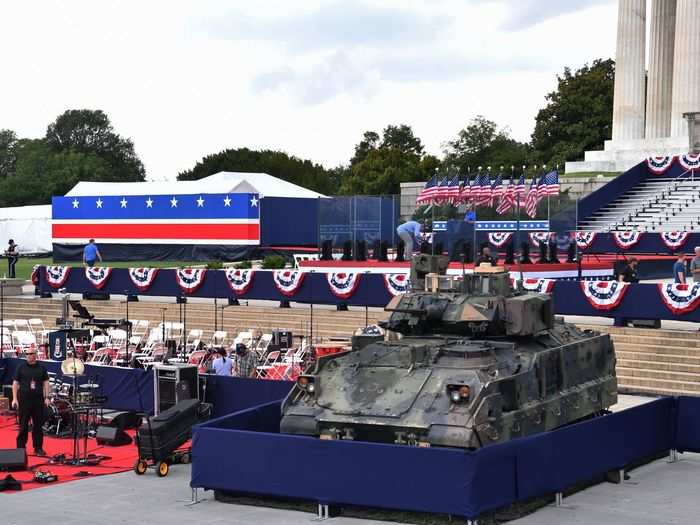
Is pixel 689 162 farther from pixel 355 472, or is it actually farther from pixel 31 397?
pixel 355 472

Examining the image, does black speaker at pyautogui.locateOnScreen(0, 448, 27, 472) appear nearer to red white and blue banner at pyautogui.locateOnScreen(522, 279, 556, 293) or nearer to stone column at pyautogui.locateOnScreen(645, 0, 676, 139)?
red white and blue banner at pyautogui.locateOnScreen(522, 279, 556, 293)

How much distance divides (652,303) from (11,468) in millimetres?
14990

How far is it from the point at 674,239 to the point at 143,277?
61.7 feet

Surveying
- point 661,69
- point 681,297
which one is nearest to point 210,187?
point 661,69

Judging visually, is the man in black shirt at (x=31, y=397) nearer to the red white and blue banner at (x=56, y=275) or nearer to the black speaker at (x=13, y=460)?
the black speaker at (x=13, y=460)

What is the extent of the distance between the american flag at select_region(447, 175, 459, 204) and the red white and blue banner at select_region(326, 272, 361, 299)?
12.7 meters

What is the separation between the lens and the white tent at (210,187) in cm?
7075

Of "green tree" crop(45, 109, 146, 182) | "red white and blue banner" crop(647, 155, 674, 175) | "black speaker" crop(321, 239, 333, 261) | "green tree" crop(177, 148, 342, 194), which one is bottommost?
"black speaker" crop(321, 239, 333, 261)

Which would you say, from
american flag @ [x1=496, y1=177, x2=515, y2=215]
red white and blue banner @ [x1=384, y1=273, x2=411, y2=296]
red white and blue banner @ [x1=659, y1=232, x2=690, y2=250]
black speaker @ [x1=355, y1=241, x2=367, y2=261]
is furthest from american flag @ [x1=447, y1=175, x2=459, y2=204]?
red white and blue banner @ [x1=384, y1=273, x2=411, y2=296]

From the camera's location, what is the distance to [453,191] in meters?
47.2

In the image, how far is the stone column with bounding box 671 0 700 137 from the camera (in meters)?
58.5

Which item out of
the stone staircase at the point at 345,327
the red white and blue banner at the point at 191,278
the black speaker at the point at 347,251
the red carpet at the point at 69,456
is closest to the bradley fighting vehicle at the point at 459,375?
the red carpet at the point at 69,456

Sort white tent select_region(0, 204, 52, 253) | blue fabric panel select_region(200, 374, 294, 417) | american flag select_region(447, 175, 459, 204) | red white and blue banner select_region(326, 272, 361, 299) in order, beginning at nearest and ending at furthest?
blue fabric panel select_region(200, 374, 294, 417) < red white and blue banner select_region(326, 272, 361, 299) < american flag select_region(447, 175, 459, 204) < white tent select_region(0, 204, 52, 253)

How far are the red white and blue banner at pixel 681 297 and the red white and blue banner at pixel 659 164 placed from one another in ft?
93.6
